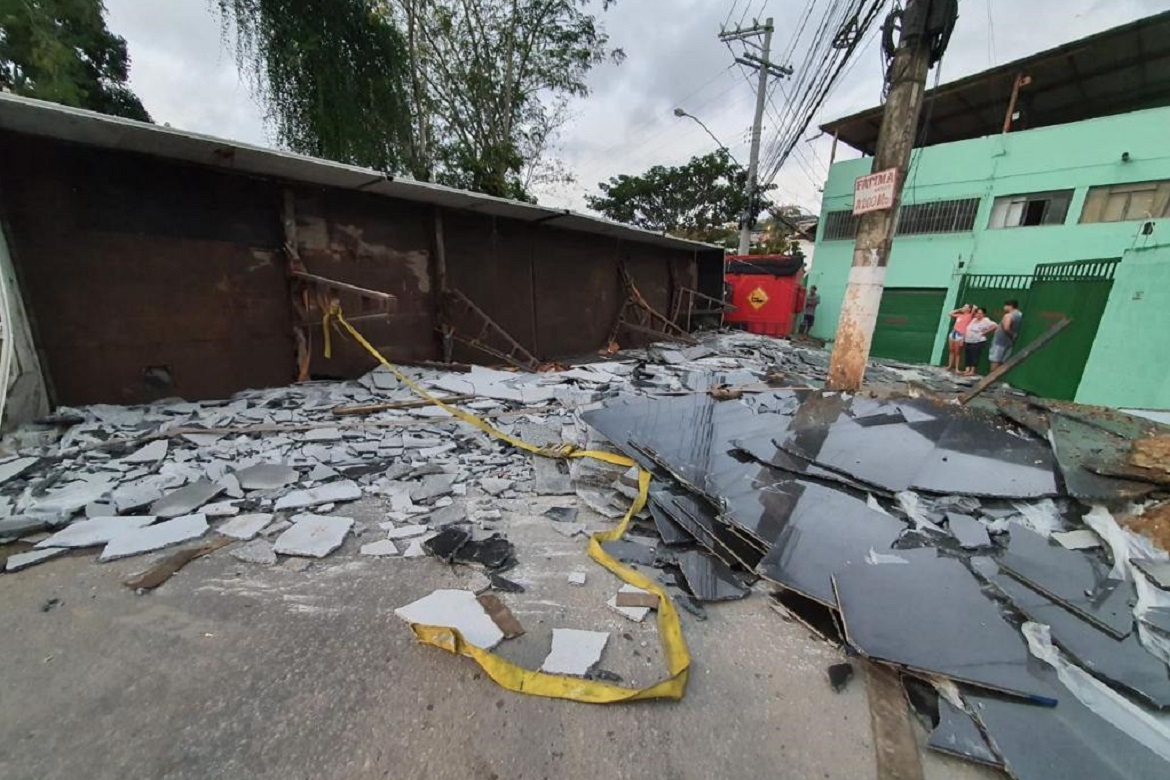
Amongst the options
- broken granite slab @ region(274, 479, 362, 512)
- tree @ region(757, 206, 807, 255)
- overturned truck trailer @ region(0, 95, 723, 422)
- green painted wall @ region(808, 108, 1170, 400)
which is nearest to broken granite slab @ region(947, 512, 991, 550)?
broken granite slab @ region(274, 479, 362, 512)

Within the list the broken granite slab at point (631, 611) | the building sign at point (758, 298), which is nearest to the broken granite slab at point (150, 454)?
the broken granite slab at point (631, 611)

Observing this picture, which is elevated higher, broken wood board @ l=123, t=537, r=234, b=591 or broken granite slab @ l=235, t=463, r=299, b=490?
broken granite slab @ l=235, t=463, r=299, b=490

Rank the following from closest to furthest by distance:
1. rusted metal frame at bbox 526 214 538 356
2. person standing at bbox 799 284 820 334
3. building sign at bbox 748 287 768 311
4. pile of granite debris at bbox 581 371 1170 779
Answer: pile of granite debris at bbox 581 371 1170 779 → rusted metal frame at bbox 526 214 538 356 → building sign at bbox 748 287 768 311 → person standing at bbox 799 284 820 334

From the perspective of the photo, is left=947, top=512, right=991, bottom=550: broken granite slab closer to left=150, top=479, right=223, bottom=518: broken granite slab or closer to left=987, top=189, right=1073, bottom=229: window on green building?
left=150, top=479, right=223, bottom=518: broken granite slab

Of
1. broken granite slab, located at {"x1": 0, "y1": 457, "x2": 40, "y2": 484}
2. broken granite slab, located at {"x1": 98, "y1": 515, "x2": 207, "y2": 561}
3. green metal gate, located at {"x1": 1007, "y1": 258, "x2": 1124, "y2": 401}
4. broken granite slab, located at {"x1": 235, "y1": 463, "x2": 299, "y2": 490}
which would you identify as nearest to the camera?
broken granite slab, located at {"x1": 98, "y1": 515, "x2": 207, "y2": 561}

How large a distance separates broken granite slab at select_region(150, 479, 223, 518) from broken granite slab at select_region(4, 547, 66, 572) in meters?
0.42

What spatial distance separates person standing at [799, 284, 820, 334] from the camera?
1473cm

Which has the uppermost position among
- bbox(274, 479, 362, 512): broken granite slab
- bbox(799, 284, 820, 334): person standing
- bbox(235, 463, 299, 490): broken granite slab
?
bbox(799, 284, 820, 334): person standing

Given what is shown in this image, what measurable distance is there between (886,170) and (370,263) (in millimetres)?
6286

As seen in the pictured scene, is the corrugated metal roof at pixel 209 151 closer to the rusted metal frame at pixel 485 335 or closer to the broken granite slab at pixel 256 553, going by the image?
the rusted metal frame at pixel 485 335

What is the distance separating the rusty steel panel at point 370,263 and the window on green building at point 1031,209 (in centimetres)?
1367

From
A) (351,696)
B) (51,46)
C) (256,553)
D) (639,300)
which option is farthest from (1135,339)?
(51,46)

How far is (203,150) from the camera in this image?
3.91 metres

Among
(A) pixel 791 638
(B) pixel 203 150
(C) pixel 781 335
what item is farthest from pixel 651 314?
(A) pixel 791 638
